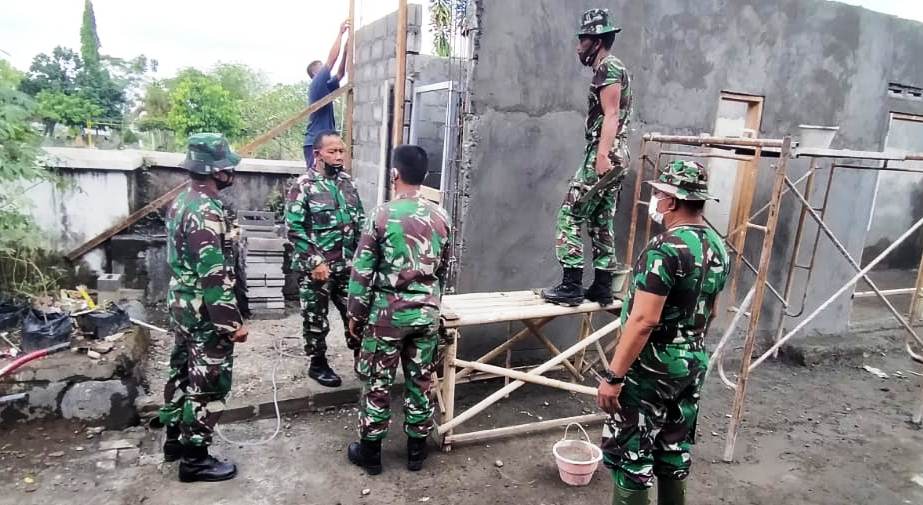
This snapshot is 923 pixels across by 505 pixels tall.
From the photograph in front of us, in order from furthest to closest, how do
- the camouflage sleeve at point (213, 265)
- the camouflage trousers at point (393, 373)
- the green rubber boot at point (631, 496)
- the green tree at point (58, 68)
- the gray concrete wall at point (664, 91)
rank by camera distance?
the green tree at point (58, 68), the gray concrete wall at point (664, 91), the camouflage trousers at point (393, 373), the camouflage sleeve at point (213, 265), the green rubber boot at point (631, 496)

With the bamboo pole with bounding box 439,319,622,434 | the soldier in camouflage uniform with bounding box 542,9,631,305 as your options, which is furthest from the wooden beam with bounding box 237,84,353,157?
the bamboo pole with bounding box 439,319,622,434

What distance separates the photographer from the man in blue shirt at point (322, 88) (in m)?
6.72

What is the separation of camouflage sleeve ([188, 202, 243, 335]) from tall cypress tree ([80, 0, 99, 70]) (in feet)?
86.0

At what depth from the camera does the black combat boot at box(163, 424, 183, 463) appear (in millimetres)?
3699

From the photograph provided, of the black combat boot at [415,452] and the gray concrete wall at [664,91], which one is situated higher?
the gray concrete wall at [664,91]

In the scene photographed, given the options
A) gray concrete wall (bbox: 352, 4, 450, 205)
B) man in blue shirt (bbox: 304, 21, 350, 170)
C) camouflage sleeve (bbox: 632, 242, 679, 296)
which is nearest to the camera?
camouflage sleeve (bbox: 632, 242, 679, 296)

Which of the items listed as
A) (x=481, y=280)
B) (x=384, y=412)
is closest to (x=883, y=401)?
(x=481, y=280)

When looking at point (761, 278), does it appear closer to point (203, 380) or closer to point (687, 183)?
point (687, 183)

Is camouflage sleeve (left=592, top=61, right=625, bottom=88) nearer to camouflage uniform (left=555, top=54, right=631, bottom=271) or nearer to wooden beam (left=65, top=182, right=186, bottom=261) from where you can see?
camouflage uniform (left=555, top=54, right=631, bottom=271)

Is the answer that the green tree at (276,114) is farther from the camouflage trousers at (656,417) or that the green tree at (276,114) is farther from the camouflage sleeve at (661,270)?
the camouflage sleeve at (661,270)

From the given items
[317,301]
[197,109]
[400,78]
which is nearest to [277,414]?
[317,301]

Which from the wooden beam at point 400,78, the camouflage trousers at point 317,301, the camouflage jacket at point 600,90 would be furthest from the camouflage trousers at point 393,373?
the wooden beam at point 400,78

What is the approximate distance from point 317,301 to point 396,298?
133 centimetres

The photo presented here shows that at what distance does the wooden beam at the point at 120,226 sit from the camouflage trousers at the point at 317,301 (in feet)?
9.67
